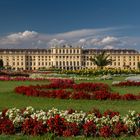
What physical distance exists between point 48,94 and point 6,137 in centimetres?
662

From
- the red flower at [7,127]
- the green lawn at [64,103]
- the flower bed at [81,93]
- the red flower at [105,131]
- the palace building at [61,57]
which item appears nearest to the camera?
the red flower at [105,131]

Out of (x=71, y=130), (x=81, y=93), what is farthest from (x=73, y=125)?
(x=81, y=93)

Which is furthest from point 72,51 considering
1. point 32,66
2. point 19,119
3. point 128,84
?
point 19,119

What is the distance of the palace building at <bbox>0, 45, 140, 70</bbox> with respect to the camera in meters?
135

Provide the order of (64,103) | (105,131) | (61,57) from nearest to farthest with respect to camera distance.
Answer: (105,131)
(64,103)
(61,57)

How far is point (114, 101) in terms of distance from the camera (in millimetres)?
12797

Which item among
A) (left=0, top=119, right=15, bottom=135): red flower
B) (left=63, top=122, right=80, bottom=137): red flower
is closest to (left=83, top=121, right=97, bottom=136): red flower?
(left=63, top=122, right=80, bottom=137): red flower

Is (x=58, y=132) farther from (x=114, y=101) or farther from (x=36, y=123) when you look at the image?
(x=114, y=101)

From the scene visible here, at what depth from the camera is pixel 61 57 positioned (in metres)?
134

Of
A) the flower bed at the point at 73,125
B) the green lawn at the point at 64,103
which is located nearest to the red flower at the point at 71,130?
the flower bed at the point at 73,125

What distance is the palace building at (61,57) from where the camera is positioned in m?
135

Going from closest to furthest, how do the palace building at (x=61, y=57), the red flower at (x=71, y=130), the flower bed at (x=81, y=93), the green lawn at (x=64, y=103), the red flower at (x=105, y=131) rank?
the red flower at (x=105, y=131), the red flower at (x=71, y=130), the green lawn at (x=64, y=103), the flower bed at (x=81, y=93), the palace building at (x=61, y=57)

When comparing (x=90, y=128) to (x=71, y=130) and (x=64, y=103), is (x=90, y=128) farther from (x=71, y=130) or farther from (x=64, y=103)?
(x=64, y=103)

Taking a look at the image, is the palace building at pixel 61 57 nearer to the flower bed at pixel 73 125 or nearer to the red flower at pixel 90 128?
the flower bed at pixel 73 125
